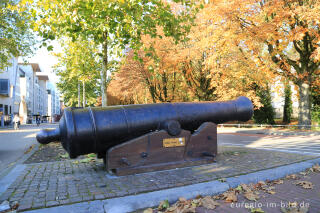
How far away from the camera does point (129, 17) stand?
7.23 metres

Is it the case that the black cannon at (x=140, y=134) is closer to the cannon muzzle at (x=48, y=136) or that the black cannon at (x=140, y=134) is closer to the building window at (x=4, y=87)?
the cannon muzzle at (x=48, y=136)

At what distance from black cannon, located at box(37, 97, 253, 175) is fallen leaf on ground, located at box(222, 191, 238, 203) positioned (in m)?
1.42

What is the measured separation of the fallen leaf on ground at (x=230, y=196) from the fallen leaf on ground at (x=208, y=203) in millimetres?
214

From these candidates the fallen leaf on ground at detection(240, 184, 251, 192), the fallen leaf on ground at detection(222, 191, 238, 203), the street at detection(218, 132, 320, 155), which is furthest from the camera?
the street at detection(218, 132, 320, 155)

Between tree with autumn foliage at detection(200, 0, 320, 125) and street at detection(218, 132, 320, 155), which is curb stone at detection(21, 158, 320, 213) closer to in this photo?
street at detection(218, 132, 320, 155)

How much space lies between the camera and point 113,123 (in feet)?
14.3

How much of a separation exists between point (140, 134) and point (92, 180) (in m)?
1.19

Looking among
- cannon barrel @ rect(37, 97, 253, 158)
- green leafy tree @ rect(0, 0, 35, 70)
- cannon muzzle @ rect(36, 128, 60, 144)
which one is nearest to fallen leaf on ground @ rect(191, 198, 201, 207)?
cannon barrel @ rect(37, 97, 253, 158)

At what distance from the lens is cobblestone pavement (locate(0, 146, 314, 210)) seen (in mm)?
3383

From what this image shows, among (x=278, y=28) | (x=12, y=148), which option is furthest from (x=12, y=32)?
(x=278, y=28)

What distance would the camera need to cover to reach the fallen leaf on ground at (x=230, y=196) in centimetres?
336

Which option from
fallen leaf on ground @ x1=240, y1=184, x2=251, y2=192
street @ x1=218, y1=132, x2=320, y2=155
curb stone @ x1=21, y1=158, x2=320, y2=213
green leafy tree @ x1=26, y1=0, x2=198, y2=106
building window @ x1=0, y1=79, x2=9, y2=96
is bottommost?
street @ x1=218, y1=132, x2=320, y2=155

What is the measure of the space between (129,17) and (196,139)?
435 cm

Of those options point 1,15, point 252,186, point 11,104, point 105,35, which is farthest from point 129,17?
point 11,104
